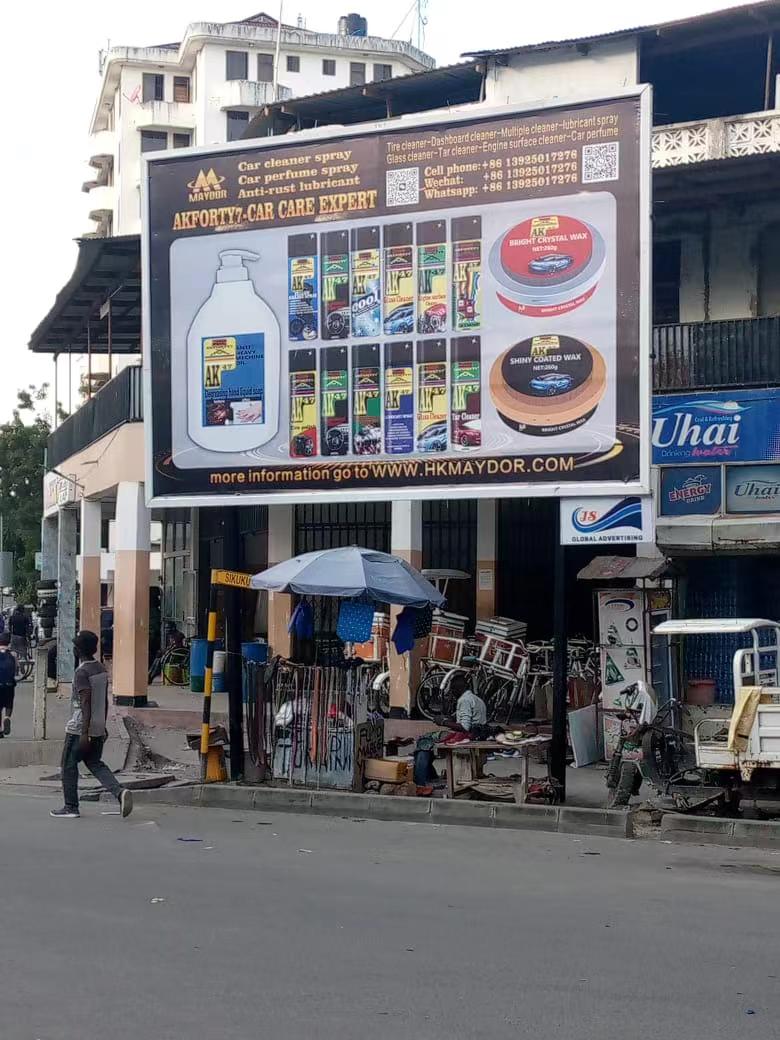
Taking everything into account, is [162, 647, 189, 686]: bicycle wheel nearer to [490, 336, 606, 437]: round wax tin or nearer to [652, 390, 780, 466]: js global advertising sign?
[652, 390, 780, 466]: js global advertising sign

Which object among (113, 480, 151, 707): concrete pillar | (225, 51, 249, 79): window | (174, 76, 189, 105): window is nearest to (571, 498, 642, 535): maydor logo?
(113, 480, 151, 707): concrete pillar

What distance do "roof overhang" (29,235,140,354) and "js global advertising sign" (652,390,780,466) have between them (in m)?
8.20

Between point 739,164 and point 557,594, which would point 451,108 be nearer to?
point 739,164

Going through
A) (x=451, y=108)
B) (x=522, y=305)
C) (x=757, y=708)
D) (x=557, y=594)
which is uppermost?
(x=451, y=108)

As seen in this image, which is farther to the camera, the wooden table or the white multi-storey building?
the white multi-storey building

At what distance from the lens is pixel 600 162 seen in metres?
13.5

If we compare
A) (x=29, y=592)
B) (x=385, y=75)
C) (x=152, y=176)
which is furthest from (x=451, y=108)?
(x=385, y=75)

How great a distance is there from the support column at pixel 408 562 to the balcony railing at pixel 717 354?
3.92m

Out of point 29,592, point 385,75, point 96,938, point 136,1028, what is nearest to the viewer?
point 136,1028

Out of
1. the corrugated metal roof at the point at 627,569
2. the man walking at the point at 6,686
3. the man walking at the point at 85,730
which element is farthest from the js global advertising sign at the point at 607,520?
the man walking at the point at 6,686

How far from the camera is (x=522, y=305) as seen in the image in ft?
45.6

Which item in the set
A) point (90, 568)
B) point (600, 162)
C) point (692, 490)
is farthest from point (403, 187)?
point (90, 568)

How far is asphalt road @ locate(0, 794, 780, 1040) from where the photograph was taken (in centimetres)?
596

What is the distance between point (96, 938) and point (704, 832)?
6.77 m
